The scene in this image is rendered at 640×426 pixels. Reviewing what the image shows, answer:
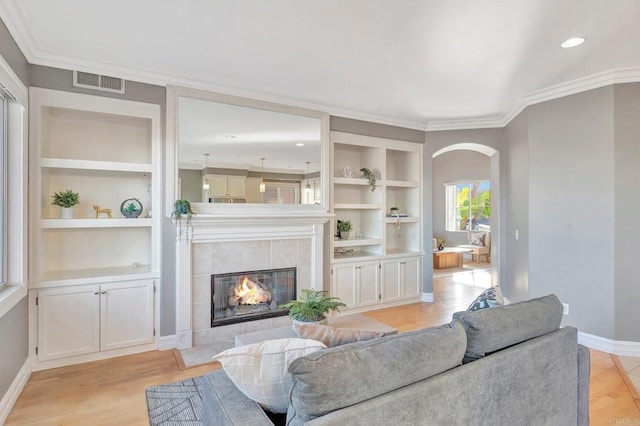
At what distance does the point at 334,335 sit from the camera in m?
1.52

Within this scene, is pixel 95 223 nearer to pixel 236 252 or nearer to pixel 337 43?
pixel 236 252

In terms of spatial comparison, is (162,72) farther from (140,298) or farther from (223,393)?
(223,393)

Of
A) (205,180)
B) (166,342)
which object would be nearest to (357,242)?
(205,180)

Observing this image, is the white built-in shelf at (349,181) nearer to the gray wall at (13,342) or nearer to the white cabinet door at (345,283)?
the white cabinet door at (345,283)

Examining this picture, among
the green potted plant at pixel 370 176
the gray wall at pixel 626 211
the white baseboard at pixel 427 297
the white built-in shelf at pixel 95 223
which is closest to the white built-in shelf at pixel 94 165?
the white built-in shelf at pixel 95 223

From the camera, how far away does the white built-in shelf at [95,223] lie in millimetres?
2943

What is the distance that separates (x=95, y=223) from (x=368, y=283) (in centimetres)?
328

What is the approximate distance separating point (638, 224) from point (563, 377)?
2.47 m

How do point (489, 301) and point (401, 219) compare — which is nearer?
point (489, 301)

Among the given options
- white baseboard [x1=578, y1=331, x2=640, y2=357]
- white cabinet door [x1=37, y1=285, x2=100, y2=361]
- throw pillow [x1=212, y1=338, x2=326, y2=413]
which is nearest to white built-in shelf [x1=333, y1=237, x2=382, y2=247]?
white baseboard [x1=578, y1=331, x2=640, y2=357]

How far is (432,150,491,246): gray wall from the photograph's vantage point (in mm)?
9328

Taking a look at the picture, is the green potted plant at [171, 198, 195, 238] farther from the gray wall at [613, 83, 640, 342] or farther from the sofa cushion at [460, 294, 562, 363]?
the gray wall at [613, 83, 640, 342]

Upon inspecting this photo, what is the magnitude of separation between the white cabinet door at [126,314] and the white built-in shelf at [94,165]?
1070mm

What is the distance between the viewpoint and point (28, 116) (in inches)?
109
